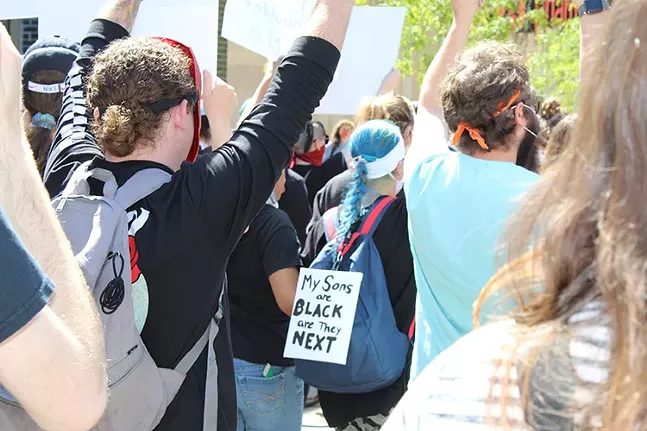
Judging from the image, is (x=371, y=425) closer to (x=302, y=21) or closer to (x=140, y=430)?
(x=140, y=430)

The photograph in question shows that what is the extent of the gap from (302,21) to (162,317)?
212cm

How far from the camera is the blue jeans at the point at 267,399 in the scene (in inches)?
135

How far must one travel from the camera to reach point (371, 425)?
331cm

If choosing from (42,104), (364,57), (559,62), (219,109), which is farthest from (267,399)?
(559,62)

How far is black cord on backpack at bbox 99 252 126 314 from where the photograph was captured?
1927 millimetres

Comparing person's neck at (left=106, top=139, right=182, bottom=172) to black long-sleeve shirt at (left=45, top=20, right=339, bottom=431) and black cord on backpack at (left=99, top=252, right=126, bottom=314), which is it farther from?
black cord on backpack at (left=99, top=252, right=126, bottom=314)

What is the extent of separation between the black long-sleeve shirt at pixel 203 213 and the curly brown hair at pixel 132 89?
76 millimetres

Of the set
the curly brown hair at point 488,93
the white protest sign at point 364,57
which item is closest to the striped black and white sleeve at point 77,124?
the curly brown hair at point 488,93

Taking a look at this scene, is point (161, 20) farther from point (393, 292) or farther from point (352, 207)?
point (393, 292)

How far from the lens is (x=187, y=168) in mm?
2141

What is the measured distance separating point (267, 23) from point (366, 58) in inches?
36.9

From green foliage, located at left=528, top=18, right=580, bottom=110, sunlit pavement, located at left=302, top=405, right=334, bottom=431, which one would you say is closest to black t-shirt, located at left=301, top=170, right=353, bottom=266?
sunlit pavement, located at left=302, top=405, right=334, bottom=431

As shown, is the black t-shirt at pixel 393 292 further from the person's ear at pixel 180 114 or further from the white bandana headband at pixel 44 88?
the white bandana headband at pixel 44 88

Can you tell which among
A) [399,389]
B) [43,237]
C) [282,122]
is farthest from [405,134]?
[43,237]
